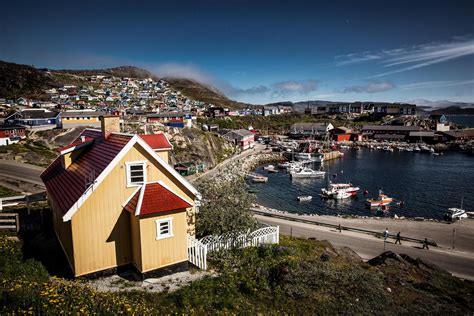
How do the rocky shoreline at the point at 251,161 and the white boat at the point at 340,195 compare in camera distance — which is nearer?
the white boat at the point at 340,195

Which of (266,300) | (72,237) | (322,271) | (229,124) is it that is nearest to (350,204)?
(322,271)

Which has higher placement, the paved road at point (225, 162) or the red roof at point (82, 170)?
the red roof at point (82, 170)

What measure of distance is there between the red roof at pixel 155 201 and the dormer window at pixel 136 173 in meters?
0.31

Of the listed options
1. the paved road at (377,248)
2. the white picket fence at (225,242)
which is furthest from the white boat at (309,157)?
the white picket fence at (225,242)

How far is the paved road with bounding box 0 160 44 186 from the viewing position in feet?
100

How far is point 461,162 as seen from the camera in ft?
250

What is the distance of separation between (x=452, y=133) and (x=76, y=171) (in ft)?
409

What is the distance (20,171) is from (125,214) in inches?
1115

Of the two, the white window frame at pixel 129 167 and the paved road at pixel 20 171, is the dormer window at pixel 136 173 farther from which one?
the paved road at pixel 20 171

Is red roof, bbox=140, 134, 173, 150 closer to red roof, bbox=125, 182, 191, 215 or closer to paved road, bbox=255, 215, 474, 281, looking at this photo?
red roof, bbox=125, 182, 191, 215

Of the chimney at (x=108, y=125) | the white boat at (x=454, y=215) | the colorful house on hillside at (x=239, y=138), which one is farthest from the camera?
the colorful house on hillside at (x=239, y=138)

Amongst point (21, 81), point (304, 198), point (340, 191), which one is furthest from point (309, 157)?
point (21, 81)

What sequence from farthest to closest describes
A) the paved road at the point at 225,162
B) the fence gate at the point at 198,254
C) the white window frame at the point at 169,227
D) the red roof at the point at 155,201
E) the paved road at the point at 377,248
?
the paved road at the point at 225,162, the paved road at the point at 377,248, the fence gate at the point at 198,254, the white window frame at the point at 169,227, the red roof at the point at 155,201

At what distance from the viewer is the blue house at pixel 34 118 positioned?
59906 mm
